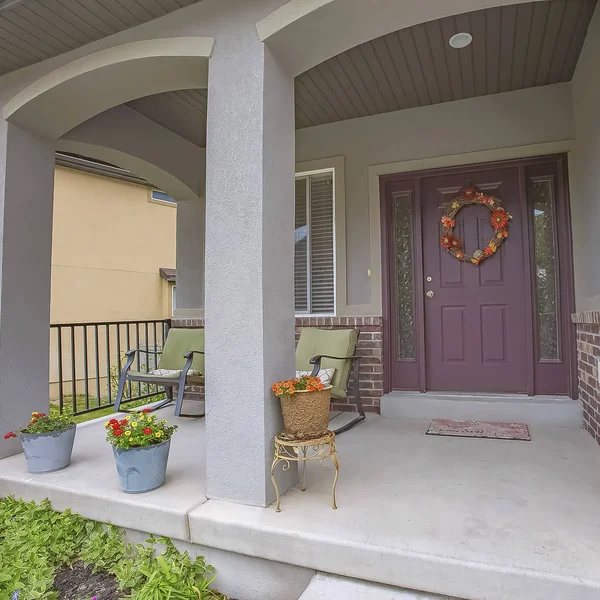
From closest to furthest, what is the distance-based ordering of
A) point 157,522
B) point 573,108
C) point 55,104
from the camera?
point 157,522 < point 55,104 < point 573,108

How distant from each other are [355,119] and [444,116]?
0.78 meters

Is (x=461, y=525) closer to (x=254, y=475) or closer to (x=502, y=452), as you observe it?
(x=254, y=475)

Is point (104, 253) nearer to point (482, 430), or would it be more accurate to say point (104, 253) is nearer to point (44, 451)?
point (44, 451)

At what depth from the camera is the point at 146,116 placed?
13.5ft

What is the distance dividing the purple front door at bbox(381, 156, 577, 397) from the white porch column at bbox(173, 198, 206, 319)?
1999 millimetres

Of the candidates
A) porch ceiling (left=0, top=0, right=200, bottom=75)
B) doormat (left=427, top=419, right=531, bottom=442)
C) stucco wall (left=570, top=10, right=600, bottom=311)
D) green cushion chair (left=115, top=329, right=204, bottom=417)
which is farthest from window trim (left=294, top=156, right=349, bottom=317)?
porch ceiling (left=0, top=0, right=200, bottom=75)

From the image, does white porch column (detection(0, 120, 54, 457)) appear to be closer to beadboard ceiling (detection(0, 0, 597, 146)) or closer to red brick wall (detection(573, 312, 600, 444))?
beadboard ceiling (detection(0, 0, 597, 146))

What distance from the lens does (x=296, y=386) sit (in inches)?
80.4

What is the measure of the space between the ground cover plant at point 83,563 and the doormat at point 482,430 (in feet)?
6.43


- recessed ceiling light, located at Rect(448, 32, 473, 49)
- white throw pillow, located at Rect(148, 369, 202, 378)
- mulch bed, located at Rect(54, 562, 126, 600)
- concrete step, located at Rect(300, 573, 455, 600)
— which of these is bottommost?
mulch bed, located at Rect(54, 562, 126, 600)

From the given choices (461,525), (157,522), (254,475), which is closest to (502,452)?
(461,525)

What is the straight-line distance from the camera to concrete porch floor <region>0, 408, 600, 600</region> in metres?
1.52

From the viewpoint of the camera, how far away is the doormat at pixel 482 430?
3088 mm

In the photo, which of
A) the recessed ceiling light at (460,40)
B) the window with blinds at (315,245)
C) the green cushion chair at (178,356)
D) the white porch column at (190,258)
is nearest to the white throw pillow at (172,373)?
the green cushion chair at (178,356)
